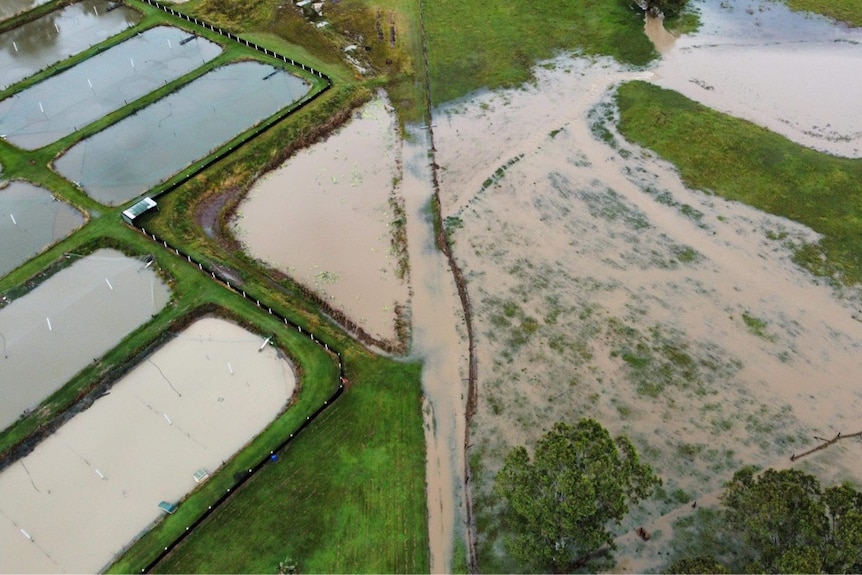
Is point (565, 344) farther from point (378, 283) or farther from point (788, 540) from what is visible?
point (788, 540)

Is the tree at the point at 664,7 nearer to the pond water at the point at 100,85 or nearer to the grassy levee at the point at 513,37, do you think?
the grassy levee at the point at 513,37

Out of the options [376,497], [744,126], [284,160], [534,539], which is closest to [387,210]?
[284,160]

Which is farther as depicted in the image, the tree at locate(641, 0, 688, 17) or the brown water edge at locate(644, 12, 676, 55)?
the tree at locate(641, 0, 688, 17)

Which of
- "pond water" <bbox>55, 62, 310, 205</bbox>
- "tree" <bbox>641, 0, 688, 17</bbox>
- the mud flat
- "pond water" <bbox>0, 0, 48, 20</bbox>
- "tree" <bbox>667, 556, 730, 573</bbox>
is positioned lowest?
"tree" <bbox>667, 556, 730, 573</bbox>

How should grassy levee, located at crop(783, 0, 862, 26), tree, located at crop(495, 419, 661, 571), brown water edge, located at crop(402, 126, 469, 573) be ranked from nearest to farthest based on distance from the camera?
tree, located at crop(495, 419, 661, 571) → brown water edge, located at crop(402, 126, 469, 573) → grassy levee, located at crop(783, 0, 862, 26)

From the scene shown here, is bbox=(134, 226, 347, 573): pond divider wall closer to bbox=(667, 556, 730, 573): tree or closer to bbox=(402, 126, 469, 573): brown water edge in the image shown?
bbox=(402, 126, 469, 573): brown water edge

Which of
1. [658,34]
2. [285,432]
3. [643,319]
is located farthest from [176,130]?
[658,34]

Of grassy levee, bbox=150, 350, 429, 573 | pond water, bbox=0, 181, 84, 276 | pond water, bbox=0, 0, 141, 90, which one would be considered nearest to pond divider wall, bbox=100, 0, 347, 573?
grassy levee, bbox=150, 350, 429, 573
